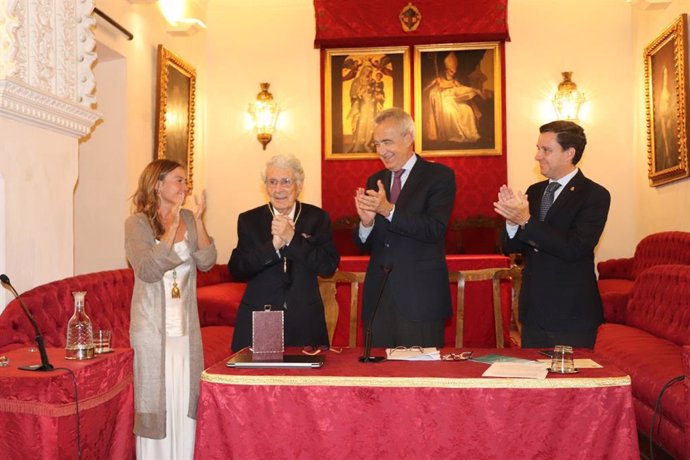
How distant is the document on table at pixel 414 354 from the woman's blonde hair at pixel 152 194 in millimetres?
1345

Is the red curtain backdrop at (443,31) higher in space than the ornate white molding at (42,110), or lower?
higher

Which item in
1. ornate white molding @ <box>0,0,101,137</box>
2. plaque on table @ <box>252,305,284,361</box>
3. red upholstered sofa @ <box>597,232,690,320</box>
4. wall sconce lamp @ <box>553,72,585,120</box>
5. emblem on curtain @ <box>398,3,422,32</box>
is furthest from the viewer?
emblem on curtain @ <box>398,3,422,32</box>

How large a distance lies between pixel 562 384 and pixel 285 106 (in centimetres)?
784

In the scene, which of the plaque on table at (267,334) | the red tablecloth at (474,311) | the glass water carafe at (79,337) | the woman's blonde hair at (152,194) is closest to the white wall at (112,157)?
the red tablecloth at (474,311)

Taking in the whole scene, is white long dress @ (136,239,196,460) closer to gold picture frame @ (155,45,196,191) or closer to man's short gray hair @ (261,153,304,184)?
man's short gray hair @ (261,153,304,184)

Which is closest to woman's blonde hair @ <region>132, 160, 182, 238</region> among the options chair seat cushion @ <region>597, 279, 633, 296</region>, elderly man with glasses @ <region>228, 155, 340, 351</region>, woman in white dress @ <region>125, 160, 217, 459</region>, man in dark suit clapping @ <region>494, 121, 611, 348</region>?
woman in white dress @ <region>125, 160, 217, 459</region>

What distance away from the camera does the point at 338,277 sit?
22.5ft

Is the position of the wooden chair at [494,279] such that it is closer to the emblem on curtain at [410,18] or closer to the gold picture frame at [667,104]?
the gold picture frame at [667,104]

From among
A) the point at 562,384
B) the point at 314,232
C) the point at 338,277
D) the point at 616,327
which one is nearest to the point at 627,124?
the point at 616,327

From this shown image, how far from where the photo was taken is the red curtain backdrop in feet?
30.7

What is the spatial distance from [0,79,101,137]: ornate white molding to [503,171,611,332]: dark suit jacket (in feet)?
8.59

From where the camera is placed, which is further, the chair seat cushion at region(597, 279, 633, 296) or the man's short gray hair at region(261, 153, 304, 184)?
the chair seat cushion at region(597, 279, 633, 296)

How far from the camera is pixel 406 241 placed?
138 inches

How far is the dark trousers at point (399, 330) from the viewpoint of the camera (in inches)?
134
